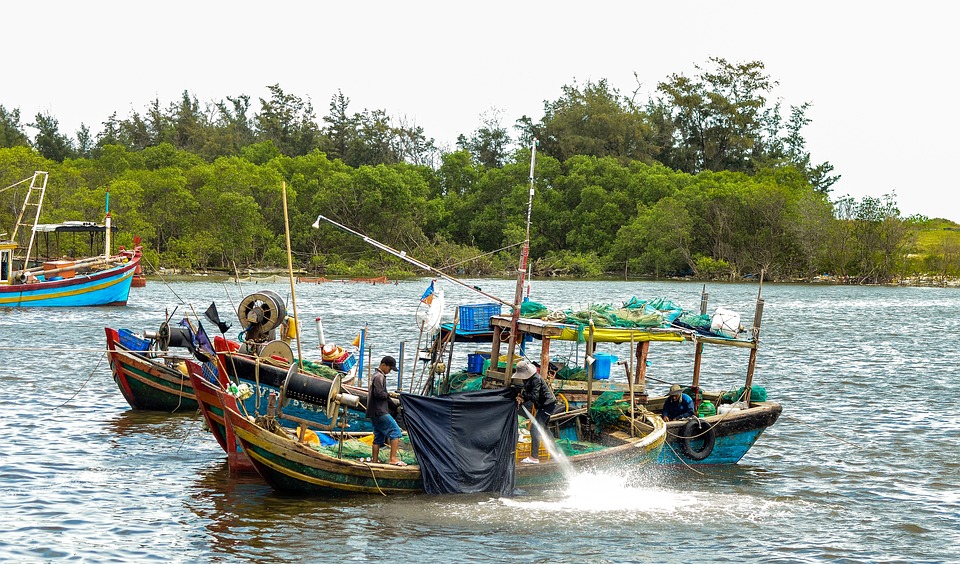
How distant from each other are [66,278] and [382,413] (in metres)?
41.4

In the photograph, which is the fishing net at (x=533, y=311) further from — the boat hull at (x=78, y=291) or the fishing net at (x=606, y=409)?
the boat hull at (x=78, y=291)

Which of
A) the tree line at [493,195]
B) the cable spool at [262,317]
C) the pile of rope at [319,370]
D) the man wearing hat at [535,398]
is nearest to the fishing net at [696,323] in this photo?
the man wearing hat at [535,398]

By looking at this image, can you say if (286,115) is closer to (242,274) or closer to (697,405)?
(242,274)

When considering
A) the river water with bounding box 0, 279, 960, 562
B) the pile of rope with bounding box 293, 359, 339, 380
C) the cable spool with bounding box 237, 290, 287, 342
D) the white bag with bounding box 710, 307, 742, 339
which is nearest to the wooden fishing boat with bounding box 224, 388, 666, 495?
the river water with bounding box 0, 279, 960, 562

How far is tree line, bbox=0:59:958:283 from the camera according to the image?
3637 inches

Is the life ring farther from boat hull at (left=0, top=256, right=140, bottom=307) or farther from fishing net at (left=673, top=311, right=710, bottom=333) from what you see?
boat hull at (left=0, top=256, right=140, bottom=307)

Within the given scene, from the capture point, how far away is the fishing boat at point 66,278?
50125 mm

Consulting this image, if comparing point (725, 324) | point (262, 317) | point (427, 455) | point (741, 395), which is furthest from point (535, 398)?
point (262, 317)

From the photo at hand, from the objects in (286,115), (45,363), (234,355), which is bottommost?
(45,363)

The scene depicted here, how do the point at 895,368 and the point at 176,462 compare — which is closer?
the point at 176,462

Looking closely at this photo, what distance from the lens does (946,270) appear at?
339 ft

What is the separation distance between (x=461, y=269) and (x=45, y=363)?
235 feet

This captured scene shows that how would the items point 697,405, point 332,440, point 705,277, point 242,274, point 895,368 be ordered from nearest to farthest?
point 332,440, point 697,405, point 895,368, point 242,274, point 705,277

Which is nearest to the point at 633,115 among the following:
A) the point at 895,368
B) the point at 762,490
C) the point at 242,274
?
the point at 242,274
